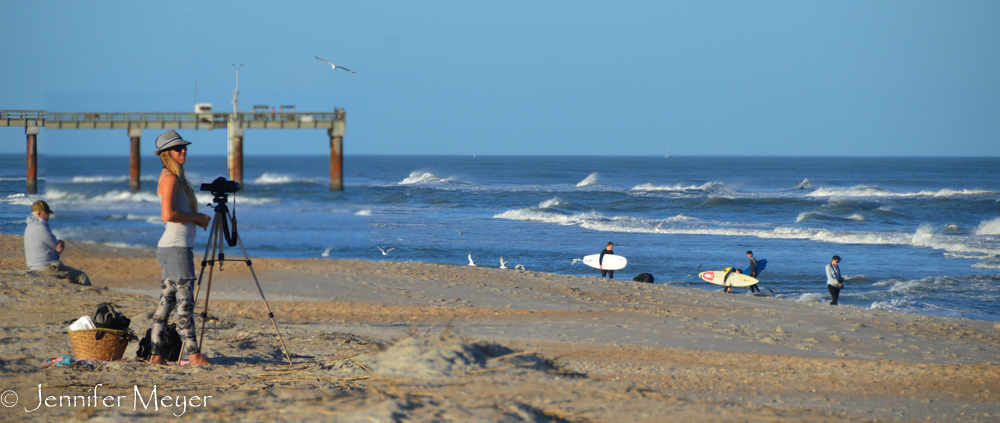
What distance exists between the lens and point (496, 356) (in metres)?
4.30

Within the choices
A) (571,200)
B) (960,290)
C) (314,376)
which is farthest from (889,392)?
(571,200)

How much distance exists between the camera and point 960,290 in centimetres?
1441

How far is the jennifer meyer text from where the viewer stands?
140 inches

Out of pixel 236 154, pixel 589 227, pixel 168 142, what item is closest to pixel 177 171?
pixel 168 142

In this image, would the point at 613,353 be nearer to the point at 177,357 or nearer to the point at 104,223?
the point at 177,357

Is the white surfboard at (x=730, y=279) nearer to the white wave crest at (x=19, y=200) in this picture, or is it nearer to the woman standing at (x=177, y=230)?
the woman standing at (x=177, y=230)

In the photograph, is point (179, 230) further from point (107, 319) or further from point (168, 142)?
point (107, 319)

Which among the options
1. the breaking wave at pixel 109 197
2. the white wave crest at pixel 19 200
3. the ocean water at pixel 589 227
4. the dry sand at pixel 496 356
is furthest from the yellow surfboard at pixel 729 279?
the white wave crest at pixel 19 200

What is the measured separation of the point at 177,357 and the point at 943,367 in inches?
261

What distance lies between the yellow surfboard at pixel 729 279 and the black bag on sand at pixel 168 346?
11775mm

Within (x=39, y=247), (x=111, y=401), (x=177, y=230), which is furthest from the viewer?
(x=39, y=247)

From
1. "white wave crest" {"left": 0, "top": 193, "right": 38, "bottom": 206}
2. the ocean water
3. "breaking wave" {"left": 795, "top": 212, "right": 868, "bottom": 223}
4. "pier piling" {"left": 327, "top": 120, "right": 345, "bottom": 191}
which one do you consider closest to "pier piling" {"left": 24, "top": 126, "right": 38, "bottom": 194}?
"white wave crest" {"left": 0, "top": 193, "right": 38, "bottom": 206}

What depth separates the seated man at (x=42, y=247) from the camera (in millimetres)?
7738

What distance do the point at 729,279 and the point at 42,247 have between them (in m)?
11.9
